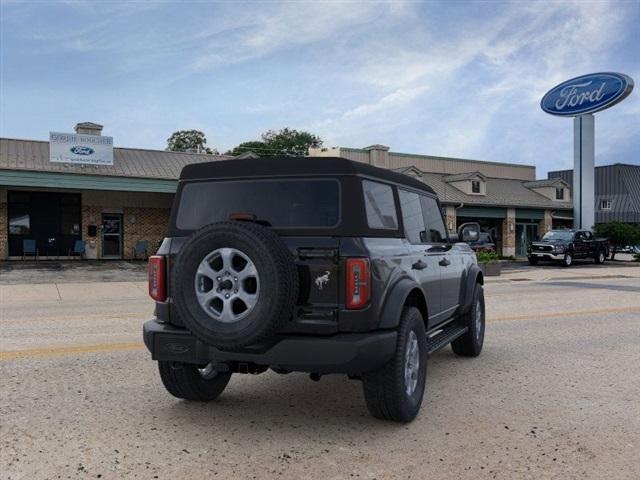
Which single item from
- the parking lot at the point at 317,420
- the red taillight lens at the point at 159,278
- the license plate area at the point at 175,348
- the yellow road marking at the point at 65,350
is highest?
the red taillight lens at the point at 159,278

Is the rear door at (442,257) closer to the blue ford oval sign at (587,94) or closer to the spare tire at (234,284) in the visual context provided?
the spare tire at (234,284)

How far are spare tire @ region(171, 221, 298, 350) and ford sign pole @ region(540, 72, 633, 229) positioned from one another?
35861 mm

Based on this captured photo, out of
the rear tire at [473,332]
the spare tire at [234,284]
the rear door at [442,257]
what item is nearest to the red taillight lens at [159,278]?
the spare tire at [234,284]

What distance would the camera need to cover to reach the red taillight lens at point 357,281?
4074 mm

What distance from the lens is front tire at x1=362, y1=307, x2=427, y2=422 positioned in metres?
4.29

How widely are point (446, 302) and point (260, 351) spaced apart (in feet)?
8.35

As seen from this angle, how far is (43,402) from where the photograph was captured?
16.5 ft

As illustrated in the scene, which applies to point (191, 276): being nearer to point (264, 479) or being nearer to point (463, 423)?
point (264, 479)

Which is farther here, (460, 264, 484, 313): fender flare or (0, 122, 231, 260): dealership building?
(0, 122, 231, 260): dealership building

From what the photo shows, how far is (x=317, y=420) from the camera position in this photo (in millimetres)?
4680

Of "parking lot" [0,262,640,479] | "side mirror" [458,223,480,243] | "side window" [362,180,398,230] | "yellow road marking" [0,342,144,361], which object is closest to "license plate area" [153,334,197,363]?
"parking lot" [0,262,640,479]

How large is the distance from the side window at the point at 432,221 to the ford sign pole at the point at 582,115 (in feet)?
108

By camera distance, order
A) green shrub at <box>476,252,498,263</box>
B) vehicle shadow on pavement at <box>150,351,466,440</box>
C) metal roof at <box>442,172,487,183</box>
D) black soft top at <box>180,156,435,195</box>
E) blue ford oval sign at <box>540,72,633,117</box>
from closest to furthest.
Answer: black soft top at <box>180,156,435,195</box> → vehicle shadow on pavement at <box>150,351,466,440</box> → green shrub at <box>476,252,498,263</box> → blue ford oval sign at <box>540,72,633,117</box> → metal roof at <box>442,172,487,183</box>

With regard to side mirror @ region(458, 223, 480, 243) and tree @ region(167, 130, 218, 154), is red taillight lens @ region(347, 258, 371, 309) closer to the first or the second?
side mirror @ region(458, 223, 480, 243)
